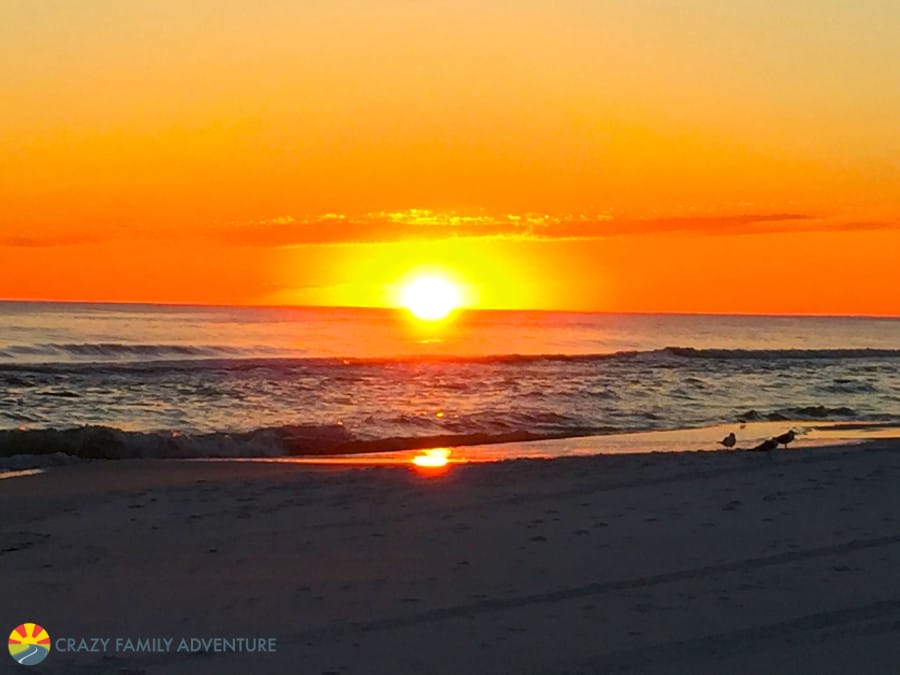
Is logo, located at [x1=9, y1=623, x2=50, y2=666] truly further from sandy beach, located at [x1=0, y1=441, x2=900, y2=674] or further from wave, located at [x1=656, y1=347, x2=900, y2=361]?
wave, located at [x1=656, y1=347, x2=900, y2=361]

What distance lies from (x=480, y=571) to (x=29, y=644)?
2669 mm

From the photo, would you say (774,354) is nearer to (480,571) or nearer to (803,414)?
Answer: (803,414)

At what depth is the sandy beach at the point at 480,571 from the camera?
4816mm

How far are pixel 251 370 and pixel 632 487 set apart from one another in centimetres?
2230

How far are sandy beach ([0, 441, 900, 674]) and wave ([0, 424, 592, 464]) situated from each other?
4.19 m

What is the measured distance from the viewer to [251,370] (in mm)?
30125

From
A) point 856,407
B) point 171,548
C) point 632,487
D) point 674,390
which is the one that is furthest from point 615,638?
point 674,390

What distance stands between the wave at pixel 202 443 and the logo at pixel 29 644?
27.2 ft

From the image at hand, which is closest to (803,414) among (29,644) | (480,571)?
(480,571)

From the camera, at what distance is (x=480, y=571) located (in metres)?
6.20

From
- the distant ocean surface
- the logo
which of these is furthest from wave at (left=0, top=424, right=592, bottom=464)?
the logo

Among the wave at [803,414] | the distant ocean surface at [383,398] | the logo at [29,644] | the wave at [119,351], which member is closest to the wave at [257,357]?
the wave at [119,351]

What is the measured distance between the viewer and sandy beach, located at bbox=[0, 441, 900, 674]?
482 centimetres

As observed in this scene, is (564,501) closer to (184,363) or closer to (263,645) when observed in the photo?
(263,645)
